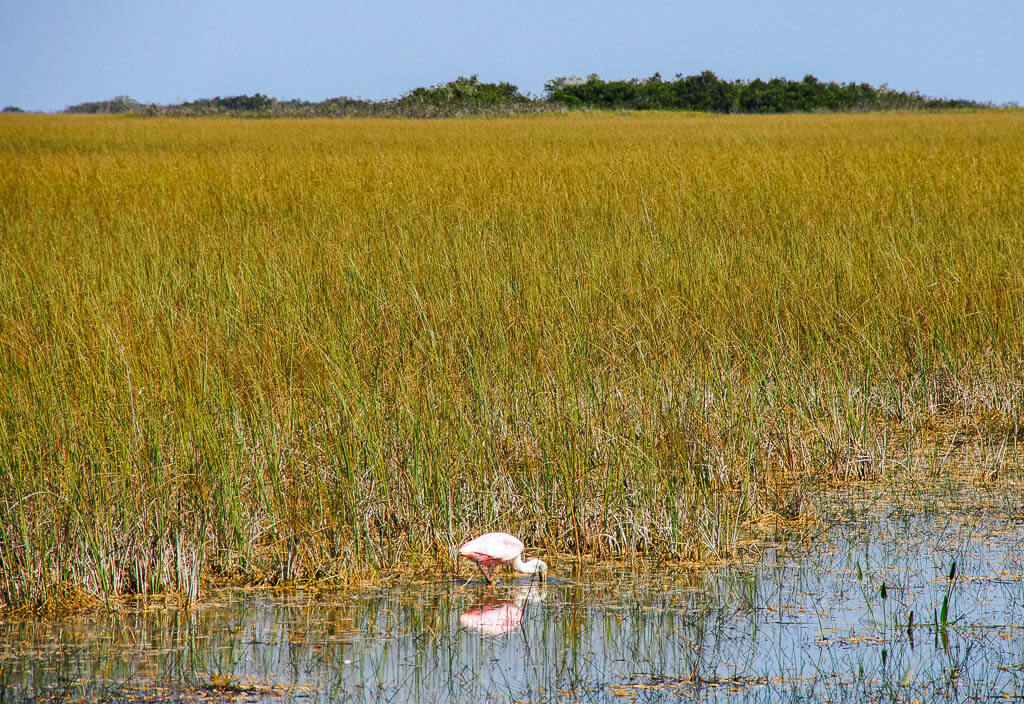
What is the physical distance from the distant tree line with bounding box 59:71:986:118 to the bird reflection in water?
3870cm

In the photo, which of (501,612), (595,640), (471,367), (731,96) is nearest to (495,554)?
(501,612)

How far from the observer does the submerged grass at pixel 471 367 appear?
3787 mm

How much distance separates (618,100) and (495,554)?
158 ft

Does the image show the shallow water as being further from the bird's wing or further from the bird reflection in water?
the bird's wing

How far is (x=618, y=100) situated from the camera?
164ft

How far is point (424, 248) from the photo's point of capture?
7660mm

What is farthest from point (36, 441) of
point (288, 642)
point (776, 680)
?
point (776, 680)

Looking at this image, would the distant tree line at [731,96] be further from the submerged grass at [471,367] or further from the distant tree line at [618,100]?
the submerged grass at [471,367]

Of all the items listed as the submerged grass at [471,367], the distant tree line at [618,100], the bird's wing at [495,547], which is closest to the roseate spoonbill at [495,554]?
the bird's wing at [495,547]

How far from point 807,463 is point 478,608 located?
198 centimetres

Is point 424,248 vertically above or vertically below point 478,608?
above

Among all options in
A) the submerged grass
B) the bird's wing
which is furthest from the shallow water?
the submerged grass

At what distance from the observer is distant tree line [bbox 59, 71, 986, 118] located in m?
43.0

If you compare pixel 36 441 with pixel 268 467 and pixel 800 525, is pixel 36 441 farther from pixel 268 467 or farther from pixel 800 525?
pixel 800 525
